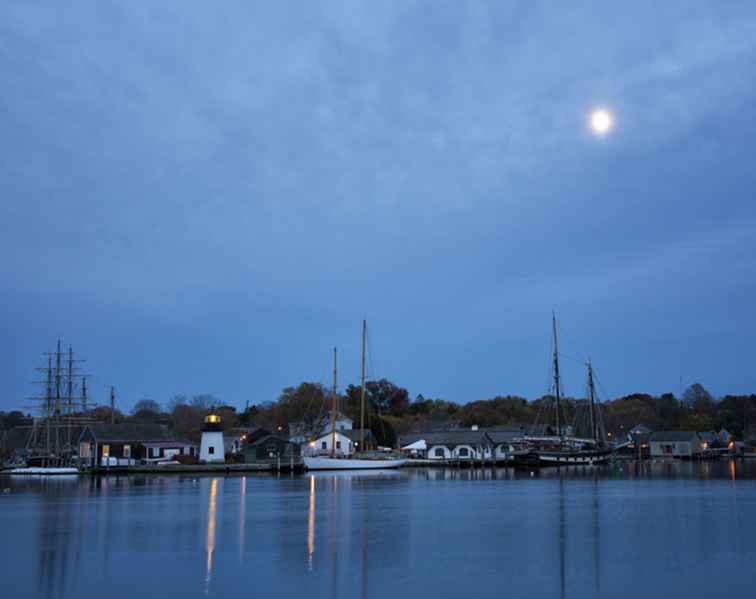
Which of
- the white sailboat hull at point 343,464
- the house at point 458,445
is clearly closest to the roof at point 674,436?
the house at point 458,445

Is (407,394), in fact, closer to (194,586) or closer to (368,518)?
(368,518)

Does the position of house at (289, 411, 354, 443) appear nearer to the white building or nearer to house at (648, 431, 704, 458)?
the white building

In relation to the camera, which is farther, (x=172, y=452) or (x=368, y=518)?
(x=172, y=452)

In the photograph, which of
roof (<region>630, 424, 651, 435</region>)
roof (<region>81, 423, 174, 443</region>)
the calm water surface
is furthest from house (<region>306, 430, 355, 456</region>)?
roof (<region>630, 424, 651, 435</region>)

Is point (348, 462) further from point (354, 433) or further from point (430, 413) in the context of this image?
point (430, 413)

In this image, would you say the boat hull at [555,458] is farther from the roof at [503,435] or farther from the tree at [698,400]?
the tree at [698,400]

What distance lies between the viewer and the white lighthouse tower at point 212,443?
94.4 meters

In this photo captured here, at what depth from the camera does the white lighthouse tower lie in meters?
94.4

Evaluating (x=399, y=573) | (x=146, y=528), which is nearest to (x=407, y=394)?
(x=146, y=528)

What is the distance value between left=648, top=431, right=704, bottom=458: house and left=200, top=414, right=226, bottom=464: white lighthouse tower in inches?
2906

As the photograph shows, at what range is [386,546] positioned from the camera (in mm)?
26969

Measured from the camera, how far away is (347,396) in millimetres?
134500

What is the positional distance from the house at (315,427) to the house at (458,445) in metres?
13.0

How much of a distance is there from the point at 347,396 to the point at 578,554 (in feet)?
362
